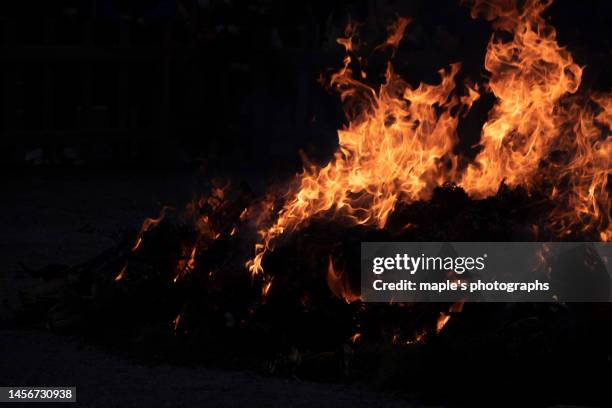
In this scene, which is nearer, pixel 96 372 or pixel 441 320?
pixel 96 372

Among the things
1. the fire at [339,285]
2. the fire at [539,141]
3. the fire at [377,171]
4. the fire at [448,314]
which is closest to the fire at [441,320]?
the fire at [448,314]

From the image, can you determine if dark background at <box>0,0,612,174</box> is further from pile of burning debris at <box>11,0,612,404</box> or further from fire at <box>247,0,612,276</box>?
pile of burning debris at <box>11,0,612,404</box>

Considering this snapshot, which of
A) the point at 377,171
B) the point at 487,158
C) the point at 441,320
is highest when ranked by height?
the point at 487,158

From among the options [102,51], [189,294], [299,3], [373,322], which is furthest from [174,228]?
[299,3]

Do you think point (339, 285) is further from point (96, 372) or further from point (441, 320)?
point (96, 372)

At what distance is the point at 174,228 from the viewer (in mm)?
8039

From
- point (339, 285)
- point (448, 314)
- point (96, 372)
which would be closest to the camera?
point (96, 372)

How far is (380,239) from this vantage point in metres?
7.39

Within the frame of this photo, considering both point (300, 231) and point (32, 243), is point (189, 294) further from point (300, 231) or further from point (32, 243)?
point (32, 243)

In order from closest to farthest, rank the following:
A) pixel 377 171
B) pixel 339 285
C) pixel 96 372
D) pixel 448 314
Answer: pixel 96 372, pixel 448 314, pixel 339 285, pixel 377 171

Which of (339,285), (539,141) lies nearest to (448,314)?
(339,285)

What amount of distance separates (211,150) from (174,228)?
843 centimetres

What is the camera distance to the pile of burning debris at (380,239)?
6.52 m

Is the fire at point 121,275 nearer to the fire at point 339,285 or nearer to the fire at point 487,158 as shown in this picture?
the fire at point 487,158
